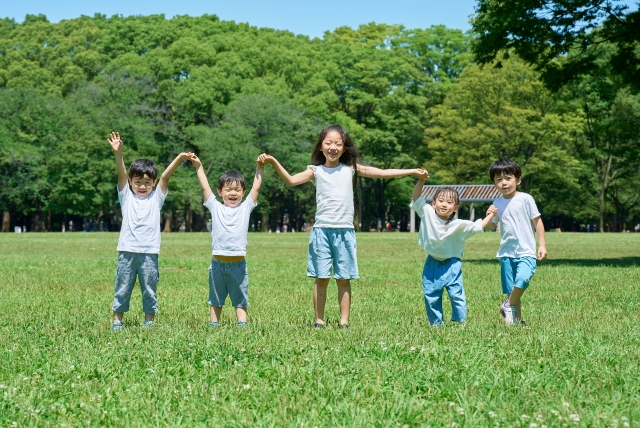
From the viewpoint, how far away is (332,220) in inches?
314

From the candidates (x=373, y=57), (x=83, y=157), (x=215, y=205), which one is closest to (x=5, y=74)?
(x=83, y=157)

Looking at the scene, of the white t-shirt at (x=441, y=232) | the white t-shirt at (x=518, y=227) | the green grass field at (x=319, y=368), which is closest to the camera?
the green grass field at (x=319, y=368)

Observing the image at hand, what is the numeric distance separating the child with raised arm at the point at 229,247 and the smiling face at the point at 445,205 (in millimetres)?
1797

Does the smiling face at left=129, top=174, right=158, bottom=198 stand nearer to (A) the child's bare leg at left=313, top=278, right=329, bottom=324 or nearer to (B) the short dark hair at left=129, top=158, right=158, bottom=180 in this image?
(B) the short dark hair at left=129, top=158, right=158, bottom=180

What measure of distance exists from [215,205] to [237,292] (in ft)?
2.95

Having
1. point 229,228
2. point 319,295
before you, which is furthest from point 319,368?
point 229,228

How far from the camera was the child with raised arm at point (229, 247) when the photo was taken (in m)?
8.12

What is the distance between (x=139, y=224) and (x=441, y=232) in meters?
2.94

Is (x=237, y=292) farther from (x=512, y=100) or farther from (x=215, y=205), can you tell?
(x=512, y=100)

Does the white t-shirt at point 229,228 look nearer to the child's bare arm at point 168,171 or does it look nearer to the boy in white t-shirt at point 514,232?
the child's bare arm at point 168,171

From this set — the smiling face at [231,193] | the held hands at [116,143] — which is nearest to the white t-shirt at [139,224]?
the held hands at [116,143]

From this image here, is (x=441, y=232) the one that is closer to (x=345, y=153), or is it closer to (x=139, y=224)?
(x=345, y=153)

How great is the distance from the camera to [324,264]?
314 inches

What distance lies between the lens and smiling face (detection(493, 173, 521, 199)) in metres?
8.57
